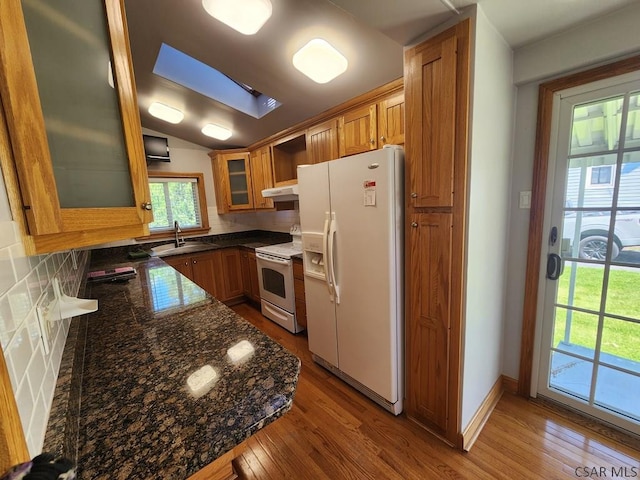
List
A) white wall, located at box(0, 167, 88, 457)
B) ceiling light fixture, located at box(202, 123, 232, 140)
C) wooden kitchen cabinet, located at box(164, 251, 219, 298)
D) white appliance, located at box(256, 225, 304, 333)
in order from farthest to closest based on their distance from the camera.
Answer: wooden kitchen cabinet, located at box(164, 251, 219, 298)
ceiling light fixture, located at box(202, 123, 232, 140)
white appliance, located at box(256, 225, 304, 333)
white wall, located at box(0, 167, 88, 457)

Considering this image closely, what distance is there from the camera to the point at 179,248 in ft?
11.8

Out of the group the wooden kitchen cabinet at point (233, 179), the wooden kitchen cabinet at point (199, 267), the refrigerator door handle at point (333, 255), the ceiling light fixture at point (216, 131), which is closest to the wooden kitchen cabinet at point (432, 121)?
the refrigerator door handle at point (333, 255)

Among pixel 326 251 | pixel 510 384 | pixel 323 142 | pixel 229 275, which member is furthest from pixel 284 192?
pixel 510 384

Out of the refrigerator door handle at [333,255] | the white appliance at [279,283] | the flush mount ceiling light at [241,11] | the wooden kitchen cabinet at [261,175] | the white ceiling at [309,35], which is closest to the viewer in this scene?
the white ceiling at [309,35]

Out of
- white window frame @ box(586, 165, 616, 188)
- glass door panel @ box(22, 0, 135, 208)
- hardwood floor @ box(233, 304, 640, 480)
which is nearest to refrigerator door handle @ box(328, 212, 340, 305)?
hardwood floor @ box(233, 304, 640, 480)

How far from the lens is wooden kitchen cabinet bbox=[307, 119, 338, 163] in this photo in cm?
243

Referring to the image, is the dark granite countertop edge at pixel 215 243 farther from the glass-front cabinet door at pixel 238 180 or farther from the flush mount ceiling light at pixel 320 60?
the flush mount ceiling light at pixel 320 60

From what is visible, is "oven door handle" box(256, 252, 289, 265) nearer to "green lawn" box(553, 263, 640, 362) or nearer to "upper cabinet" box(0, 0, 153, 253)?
"upper cabinet" box(0, 0, 153, 253)

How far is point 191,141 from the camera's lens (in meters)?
3.83

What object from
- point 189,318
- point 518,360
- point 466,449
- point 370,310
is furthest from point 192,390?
point 518,360

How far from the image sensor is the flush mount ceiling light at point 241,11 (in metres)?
A: 1.40

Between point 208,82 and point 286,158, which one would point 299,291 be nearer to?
point 286,158

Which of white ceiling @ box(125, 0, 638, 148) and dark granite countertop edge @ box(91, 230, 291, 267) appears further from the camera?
dark granite countertop edge @ box(91, 230, 291, 267)

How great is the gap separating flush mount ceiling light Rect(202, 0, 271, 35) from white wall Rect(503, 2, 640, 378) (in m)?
1.56
